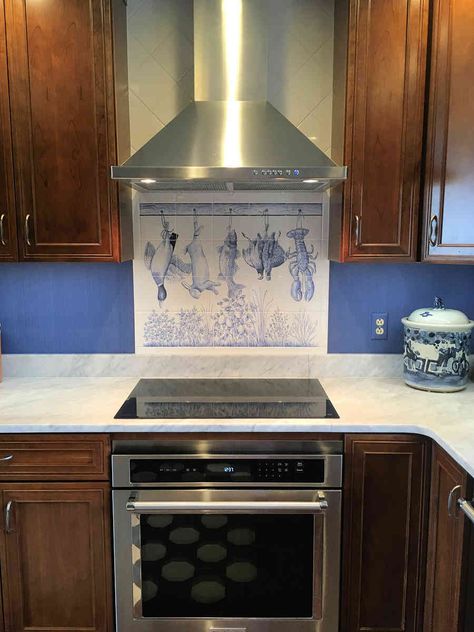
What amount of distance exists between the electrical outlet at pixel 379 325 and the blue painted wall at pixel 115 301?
0.02 meters

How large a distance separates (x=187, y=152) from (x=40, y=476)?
4.04ft

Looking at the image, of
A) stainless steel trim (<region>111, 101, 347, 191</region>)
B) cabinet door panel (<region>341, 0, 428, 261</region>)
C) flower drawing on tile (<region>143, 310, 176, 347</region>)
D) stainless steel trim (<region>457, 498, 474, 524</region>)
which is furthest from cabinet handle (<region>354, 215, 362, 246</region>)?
stainless steel trim (<region>457, 498, 474, 524</region>)

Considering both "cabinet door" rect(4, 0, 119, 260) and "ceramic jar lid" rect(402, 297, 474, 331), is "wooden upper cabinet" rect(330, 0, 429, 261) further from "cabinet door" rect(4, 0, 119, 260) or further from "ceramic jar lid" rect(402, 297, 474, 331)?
"cabinet door" rect(4, 0, 119, 260)

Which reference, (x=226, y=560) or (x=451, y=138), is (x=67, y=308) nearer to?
(x=226, y=560)

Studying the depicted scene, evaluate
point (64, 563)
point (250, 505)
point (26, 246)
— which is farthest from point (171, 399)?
point (26, 246)

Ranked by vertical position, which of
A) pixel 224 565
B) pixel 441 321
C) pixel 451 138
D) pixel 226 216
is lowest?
pixel 224 565

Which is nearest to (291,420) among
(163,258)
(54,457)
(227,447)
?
(227,447)

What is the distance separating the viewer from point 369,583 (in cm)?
182

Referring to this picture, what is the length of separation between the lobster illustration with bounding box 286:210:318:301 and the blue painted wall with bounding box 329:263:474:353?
10 cm

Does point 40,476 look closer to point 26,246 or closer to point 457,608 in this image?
point 26,246

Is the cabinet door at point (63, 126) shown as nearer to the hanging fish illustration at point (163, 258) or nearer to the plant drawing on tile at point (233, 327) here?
the hanging fish illustration at point (163, 258)

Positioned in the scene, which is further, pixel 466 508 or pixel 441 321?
pixel 441 321

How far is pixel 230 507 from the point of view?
5.73ft

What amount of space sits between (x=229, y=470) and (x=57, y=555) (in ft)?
2.21
